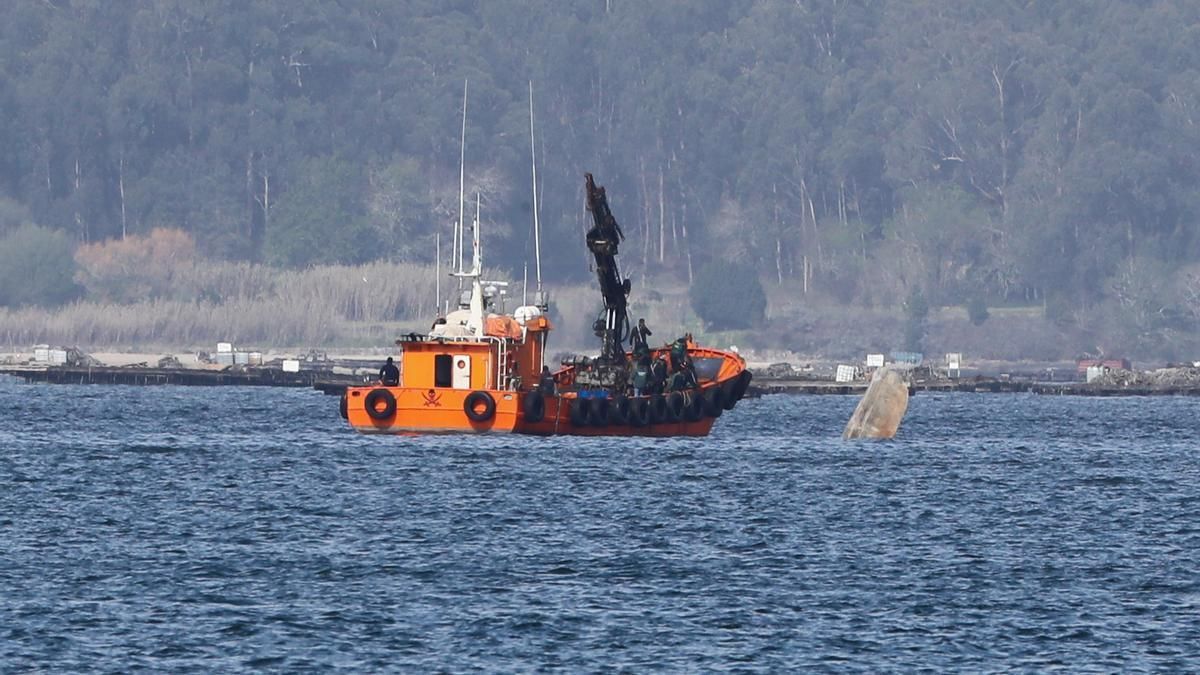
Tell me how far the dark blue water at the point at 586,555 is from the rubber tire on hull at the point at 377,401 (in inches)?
54.0

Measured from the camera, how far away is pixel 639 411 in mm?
83000

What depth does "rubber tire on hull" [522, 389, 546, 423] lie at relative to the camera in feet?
262

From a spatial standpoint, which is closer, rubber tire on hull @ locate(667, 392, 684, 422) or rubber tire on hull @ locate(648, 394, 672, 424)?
rubber tire on hull @ locate(648, 394, 672, 424)

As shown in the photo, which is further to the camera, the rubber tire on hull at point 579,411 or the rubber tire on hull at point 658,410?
the rubber tire on hull at point 658,410

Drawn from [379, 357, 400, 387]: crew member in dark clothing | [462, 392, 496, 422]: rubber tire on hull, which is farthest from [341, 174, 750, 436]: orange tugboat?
[379, 357, 400, 387]: crew member in dark clothing

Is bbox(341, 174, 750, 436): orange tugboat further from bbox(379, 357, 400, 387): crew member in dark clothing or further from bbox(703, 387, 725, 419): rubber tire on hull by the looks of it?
bbox(379, 357, 400, 387): crew member in dark clothing

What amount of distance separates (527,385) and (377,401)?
18.1ft

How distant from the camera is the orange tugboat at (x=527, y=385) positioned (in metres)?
80.4

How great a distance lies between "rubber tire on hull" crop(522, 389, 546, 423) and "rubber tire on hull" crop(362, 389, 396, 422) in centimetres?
432

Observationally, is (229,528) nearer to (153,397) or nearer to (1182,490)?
(1182,490)

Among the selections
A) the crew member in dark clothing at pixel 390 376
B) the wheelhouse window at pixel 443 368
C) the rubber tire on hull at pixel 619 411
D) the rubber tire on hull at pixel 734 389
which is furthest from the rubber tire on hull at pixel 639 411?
the crew member in dark clothing at pixel 390 376

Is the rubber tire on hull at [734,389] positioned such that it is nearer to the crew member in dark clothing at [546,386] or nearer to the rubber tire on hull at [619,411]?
the rubber tire on hull at [619,411]

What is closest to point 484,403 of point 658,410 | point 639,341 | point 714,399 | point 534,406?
point 534,406

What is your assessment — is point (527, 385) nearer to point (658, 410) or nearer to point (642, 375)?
point (642, 375)
